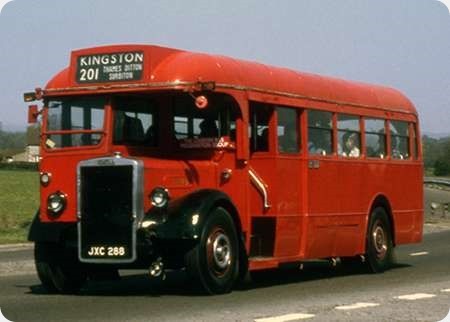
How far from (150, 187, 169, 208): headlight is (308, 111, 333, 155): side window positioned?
11.5ft

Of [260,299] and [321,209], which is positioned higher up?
[321,209]

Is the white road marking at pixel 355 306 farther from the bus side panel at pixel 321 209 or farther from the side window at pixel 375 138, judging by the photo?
the side window at pixel 375 138

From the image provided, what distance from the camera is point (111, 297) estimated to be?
13484mm

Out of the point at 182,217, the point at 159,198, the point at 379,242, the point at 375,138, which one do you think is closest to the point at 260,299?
the point at 182,217

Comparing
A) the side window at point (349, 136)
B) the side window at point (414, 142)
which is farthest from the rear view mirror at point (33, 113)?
the side window at point (414, 142)

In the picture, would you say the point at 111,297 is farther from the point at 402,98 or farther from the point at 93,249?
the point at 402,98

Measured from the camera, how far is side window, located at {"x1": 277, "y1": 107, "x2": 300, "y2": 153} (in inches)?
604

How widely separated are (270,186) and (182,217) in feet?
7.51

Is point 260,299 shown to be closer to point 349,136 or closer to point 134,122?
point 134,122

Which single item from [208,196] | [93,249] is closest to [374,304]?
[208,196]

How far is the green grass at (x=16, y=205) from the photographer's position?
33.0 meters

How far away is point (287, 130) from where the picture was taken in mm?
15562

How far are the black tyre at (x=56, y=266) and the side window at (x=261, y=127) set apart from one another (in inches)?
115

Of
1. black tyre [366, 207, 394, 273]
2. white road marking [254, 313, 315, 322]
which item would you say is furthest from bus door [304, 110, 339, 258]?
white road marking [254, 313, 315, 322]
